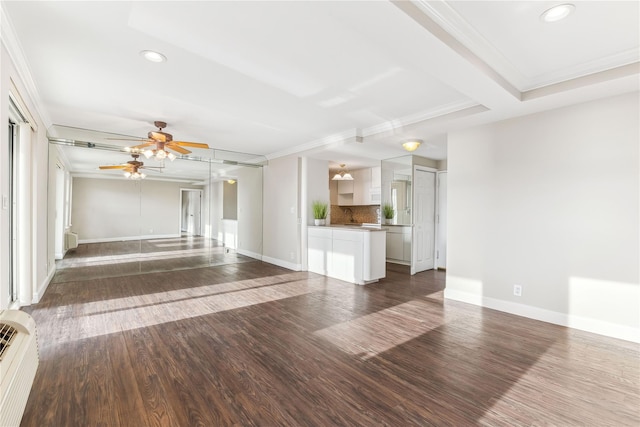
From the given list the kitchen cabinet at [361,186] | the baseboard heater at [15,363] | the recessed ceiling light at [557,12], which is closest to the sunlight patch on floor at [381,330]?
the baseboard heater at [15,363]

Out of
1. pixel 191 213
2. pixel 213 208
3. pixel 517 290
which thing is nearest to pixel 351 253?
pixel 517 290

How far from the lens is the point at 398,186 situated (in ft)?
21.3

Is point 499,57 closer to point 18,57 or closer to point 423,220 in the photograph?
point 423,220

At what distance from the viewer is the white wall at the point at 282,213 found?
6000 mm

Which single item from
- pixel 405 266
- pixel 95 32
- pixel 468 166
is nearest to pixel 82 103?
pixel 95 32

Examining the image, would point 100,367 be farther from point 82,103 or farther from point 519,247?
point 519,247

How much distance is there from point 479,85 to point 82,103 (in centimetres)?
448

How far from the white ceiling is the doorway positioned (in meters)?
3.01

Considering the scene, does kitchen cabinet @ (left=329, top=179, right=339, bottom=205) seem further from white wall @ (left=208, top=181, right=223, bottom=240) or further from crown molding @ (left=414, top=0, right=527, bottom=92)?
crown molding @ (left=414, top=0, right=527, bottom=92)

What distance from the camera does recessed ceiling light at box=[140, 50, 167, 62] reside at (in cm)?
243

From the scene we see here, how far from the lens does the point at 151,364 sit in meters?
2.30

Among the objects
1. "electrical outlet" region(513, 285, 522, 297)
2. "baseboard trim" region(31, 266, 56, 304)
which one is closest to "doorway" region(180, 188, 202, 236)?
"baseboard trim" region(31, 266, 56, 304)

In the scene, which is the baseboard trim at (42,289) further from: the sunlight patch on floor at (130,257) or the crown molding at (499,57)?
the crown molding at (499,57)

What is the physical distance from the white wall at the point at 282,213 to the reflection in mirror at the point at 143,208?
35 centimetres
